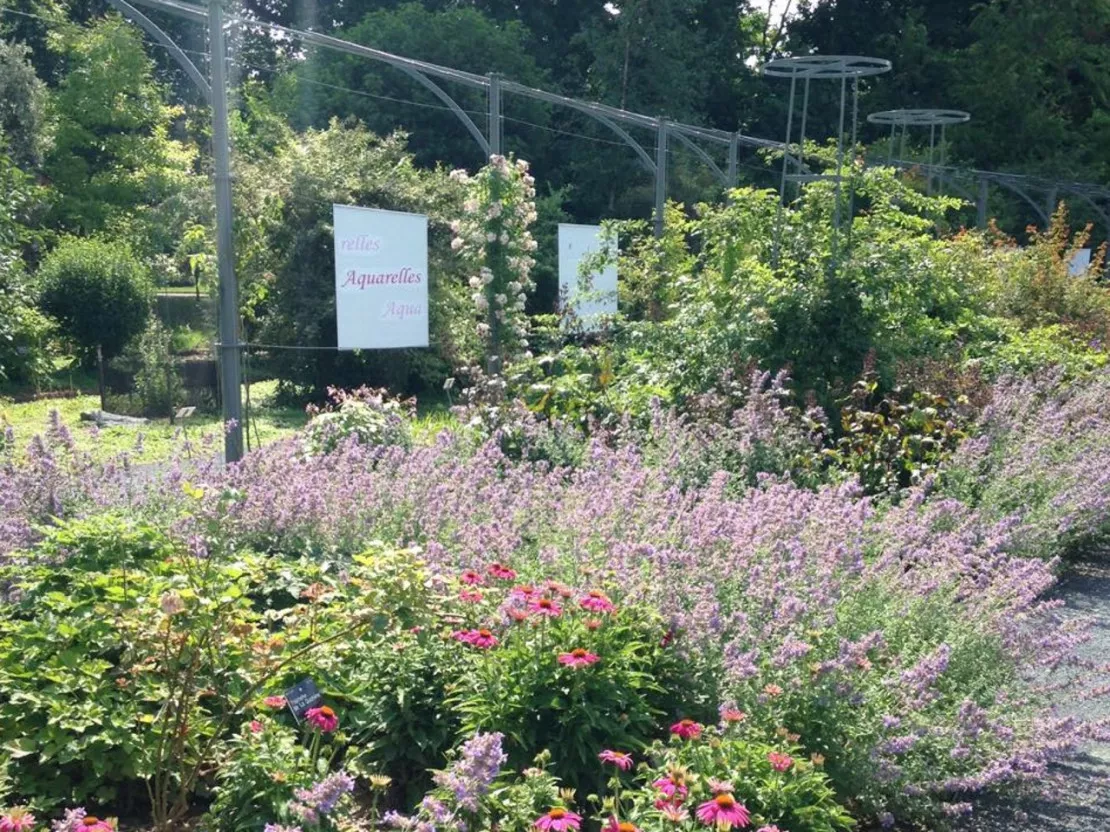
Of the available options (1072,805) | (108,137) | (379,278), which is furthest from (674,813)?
(108,137)

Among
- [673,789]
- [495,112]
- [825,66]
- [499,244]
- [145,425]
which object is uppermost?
[825,66]

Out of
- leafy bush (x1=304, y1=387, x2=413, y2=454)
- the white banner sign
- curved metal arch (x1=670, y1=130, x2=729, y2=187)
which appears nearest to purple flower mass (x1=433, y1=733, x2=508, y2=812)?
leafy bush (x1=304, y1=387, x2=413, y2=454)

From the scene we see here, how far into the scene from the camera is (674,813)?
7.03 feet

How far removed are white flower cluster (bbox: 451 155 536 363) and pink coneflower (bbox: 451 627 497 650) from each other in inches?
236

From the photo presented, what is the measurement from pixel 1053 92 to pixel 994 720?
29.3 m

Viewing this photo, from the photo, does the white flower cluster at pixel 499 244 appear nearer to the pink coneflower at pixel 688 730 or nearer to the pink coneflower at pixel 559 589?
the pink coneflower at pixel 559 589

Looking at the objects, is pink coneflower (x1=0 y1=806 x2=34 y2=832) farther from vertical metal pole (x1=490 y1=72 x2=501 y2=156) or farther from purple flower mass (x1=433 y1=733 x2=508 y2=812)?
vertical metal pole (x1=490 y1=72 x2=501 y2=156)

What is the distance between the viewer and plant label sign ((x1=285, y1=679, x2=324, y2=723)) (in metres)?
2.79

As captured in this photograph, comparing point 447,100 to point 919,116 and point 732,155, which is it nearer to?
point 732,155

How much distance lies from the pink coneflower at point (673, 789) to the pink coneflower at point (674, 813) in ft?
0.05

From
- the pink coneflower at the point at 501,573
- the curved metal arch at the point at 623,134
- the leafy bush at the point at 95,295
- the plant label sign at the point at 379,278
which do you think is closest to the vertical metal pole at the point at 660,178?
the curved metal arch at the point at 623,134

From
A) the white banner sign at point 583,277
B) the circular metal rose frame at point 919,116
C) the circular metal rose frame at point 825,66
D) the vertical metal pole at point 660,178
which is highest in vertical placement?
the circular metal rose frame at point 919,116

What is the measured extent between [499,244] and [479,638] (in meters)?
6.46

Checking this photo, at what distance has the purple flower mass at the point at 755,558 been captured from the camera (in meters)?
3.10
